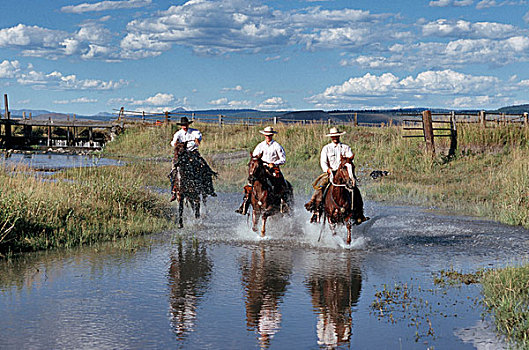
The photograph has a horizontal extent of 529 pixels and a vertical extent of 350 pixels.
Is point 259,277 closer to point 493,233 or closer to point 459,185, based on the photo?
point 493,233

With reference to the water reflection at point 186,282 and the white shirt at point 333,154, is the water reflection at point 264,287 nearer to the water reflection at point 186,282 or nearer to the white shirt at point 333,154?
the water reflection at point 186,282

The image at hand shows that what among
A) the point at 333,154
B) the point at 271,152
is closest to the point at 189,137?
the point at 271,152

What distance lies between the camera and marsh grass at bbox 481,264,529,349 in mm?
7461

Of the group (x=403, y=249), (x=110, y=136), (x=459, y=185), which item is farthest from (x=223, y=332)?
(x=110, y=136)

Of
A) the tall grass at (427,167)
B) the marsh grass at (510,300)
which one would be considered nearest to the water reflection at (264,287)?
the marsh grass at (510,300)

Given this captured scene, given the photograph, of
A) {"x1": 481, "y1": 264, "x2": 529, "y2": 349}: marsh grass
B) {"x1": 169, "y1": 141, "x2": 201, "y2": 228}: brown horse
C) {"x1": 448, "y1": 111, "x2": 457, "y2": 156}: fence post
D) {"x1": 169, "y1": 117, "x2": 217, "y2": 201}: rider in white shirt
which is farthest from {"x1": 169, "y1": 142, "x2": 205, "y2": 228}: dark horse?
{"x1": 448, "y1": 111, "x2": 457, "y2": 156}: fence post

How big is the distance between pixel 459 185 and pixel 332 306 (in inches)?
700

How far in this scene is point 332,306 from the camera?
8766 millimetres

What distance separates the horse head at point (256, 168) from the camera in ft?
46.3

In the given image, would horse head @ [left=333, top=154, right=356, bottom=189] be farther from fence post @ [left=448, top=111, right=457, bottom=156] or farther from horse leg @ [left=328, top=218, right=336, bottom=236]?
fence post @ [left=448, top=111, right=457, bottom=156]

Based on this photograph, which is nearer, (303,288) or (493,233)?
(303,288)

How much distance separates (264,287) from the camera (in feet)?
32.3

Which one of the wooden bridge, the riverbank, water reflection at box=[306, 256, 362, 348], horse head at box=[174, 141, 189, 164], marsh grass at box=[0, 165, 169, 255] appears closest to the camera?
water reflection at box=[306, 256, 362, 348]

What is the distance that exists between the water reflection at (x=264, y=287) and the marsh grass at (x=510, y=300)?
2730 millimetres
